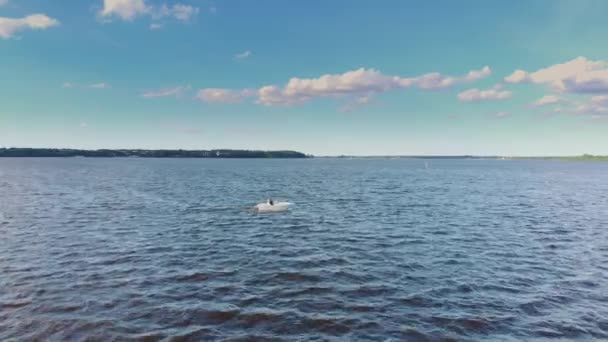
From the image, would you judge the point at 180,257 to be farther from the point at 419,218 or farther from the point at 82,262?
the point at 419,218

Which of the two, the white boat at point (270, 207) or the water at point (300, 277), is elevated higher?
the white boat at point (270, 207)

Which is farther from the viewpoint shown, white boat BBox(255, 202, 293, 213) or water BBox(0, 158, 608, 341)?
white boat BBox(255, 202, 293, 213)

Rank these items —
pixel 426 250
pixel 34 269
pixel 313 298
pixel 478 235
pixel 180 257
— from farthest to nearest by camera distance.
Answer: pixel 478 235, pixel 426 250, pixel 180 257, pixel 34 269, pixel 313 298

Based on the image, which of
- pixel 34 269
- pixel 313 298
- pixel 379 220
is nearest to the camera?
pixel 313 298

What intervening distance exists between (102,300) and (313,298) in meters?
10.9

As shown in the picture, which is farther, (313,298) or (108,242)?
(108,242)

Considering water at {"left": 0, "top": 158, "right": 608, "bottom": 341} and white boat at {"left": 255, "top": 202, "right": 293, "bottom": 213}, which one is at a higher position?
white boat at {"left": 255, "top": 202, "right": 293, "bottom": 213}

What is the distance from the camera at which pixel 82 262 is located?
24.5 metres

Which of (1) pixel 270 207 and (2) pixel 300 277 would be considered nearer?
(2) pixel 300 277

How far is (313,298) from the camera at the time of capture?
19.0 m

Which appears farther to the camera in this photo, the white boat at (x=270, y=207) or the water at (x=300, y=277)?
the white boat at (x=270, y=207)

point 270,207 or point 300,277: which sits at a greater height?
point 270,207

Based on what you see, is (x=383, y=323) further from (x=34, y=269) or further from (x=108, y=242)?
(x=108, y=242)

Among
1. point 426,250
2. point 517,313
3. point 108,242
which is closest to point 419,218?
point 426,250
